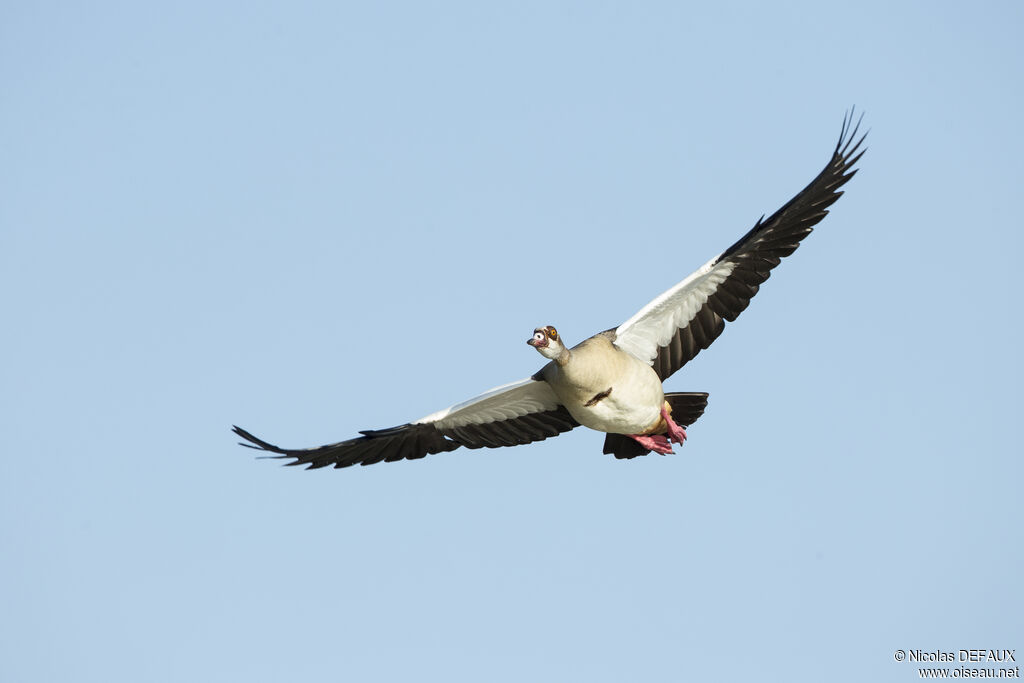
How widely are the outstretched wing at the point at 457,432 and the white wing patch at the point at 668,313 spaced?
1.28 meters

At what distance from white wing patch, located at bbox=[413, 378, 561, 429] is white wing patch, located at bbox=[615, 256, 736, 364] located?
3.85ft

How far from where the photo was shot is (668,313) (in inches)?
669

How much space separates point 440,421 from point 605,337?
2.50 meters

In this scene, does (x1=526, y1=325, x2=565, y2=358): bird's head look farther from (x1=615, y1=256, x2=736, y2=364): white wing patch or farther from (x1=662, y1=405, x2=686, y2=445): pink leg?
(x1=662, y1=405, x2=686, y2=445): pink leg

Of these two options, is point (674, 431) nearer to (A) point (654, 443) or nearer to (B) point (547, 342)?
(A) point (654, 443)

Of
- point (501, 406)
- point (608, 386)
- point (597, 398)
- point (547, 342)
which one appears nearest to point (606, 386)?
point (608, 386)

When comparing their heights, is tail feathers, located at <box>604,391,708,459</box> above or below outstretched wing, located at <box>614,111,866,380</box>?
below

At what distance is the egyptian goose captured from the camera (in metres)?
16.3

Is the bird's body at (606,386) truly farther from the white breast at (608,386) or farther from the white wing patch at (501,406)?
the white wing patch at (501,406)

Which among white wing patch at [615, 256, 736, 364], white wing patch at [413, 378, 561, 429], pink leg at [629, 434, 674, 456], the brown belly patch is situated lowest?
pink leg at [629, 434, 674, 456]

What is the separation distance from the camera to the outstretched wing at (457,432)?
1762 cm

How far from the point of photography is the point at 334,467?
58.9ft

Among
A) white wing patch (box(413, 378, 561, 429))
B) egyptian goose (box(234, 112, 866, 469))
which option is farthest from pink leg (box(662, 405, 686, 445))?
white wing patch (box(413, 378, 561, 429))

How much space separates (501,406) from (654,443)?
6.54 ft
